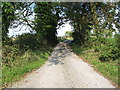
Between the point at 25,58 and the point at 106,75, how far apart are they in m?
6.90

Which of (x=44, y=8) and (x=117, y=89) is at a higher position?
(x=44, y=8)

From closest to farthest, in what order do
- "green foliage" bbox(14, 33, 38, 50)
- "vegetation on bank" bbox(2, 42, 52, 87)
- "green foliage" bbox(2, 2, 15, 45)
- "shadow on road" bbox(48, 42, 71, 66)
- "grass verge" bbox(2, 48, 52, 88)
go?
"grass verge" bbox(2, 48, 52, 88), "vegetation on bank" bbox(2, 42, 52, 87), "green foliage" bbox(2, 2, 15, 45), "shadow on road" bbox(48, 42, 71, 66), "green foliage" bbox(14, 33, 38, 50)

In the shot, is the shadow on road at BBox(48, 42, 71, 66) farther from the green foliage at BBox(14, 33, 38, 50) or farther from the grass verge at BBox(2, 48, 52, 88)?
the green foliage at BBox(14, 33, 38, 50)

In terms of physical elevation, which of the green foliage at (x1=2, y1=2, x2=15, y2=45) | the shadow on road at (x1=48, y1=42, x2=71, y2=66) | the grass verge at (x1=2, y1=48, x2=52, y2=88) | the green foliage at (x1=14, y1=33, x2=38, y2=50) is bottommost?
the shadow on road at (x1=48, y1=42, x2=71, y2=66)

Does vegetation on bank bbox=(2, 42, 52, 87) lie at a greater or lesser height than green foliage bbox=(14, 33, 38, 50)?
lesser

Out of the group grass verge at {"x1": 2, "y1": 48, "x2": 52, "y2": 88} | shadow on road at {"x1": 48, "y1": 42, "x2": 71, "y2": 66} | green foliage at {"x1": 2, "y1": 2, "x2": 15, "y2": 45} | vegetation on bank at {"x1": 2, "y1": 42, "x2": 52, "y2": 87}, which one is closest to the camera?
grass verge at {"x1": 2, "y1": 48, "x2": 52, "y2": 88}

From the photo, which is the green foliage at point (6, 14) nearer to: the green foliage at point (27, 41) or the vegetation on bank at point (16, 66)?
the vegetation on bank at point (16, 66)

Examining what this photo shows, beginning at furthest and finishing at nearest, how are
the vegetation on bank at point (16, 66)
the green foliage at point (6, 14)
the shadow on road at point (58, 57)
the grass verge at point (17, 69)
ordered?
the shadow on road at point (58, 57)
the green foliage at point (6, 14)
the vegetation on bank at point (16, 66)
the grass verge at point (17, 69)

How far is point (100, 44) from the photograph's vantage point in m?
13.7

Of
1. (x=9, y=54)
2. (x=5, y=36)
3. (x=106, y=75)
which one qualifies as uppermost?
(x=5, y=36)

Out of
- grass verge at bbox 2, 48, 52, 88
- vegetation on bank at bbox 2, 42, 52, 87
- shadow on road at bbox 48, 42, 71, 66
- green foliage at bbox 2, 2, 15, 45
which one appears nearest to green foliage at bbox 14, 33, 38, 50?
vegetation on bank at bbox 2, 42, 52, 87

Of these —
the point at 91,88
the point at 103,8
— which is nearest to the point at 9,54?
the point at 91,88

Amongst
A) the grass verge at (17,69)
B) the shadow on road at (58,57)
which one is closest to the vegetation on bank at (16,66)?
the grass verge at (17,69)

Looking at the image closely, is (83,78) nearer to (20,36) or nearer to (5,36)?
(5,36)
